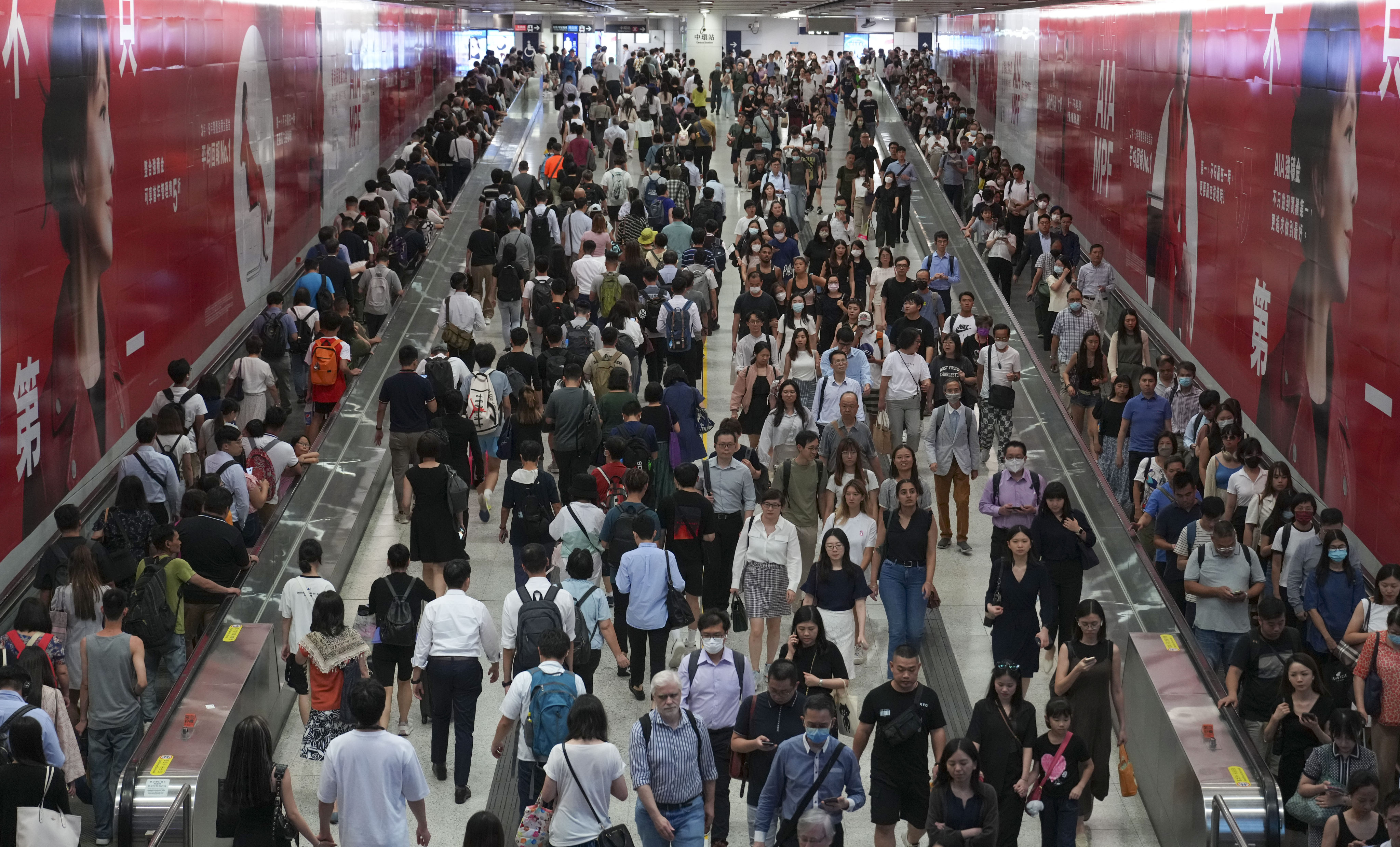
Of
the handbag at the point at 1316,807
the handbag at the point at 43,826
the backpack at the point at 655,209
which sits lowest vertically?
the handbag at the point at 1316,807

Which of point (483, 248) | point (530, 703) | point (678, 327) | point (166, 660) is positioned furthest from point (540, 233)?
point (530, 703)

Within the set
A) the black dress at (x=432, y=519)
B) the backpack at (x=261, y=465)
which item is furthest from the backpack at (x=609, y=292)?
the black dress at (x=432, y=519)

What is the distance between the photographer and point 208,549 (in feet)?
30.0

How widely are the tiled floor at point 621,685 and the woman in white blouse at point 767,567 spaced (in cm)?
92

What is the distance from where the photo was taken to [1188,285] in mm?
15891

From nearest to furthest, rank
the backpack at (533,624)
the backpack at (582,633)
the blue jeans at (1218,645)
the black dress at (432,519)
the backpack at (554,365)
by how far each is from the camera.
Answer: the backpack at (533,624), the backpack at (582,633), the blue jeans at (1218,645), the black dress at (432,519), the backpack at (554,365)

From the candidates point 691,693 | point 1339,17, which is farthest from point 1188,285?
point 691,693

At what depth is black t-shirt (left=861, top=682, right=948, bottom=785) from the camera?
283 inches

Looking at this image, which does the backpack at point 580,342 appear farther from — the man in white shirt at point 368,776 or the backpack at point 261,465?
the man in white shirt at point 368,776

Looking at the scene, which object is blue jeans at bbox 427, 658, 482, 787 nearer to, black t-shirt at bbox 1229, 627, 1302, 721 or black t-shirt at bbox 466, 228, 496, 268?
black t-shirt at bbox 1229, 627, 1302, 721

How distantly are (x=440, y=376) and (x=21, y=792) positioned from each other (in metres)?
5.84

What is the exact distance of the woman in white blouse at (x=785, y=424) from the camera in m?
11.1

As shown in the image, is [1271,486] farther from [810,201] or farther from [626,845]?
[810,201]

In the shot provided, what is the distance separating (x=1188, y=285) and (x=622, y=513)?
889cm
